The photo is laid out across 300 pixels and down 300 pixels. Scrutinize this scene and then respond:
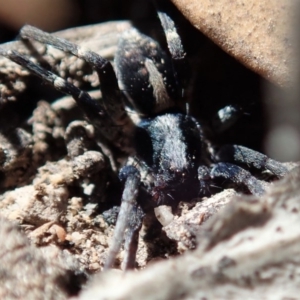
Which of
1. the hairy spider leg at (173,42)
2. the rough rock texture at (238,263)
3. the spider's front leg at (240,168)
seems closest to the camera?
the rough rock texture at (238,263)

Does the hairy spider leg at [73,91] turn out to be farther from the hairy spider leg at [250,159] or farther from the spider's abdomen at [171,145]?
the hairy spider leg at [250,159]

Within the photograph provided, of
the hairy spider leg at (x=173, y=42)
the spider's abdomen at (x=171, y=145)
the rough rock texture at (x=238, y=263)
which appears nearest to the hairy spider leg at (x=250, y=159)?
the spider's abdomen at (x=171, y=145)

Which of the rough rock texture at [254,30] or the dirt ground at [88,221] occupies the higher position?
the rough rock texture at [254,30]

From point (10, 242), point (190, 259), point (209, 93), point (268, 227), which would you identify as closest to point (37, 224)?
point (10, 242)

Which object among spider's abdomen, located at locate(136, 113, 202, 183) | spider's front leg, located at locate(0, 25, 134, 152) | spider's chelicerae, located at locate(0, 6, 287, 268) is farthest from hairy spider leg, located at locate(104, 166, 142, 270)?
spider's front leg, located at locate(0, 25, 134, 152)

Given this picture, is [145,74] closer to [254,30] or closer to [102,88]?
[102,88]

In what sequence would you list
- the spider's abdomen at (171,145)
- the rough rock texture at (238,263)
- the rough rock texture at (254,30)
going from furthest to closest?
the spider's abdomen at (171,145) → the rough rock texture at (254,30) → the rough rock texture at (238,263)

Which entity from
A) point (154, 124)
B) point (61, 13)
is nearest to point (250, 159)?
point (154, 124)
